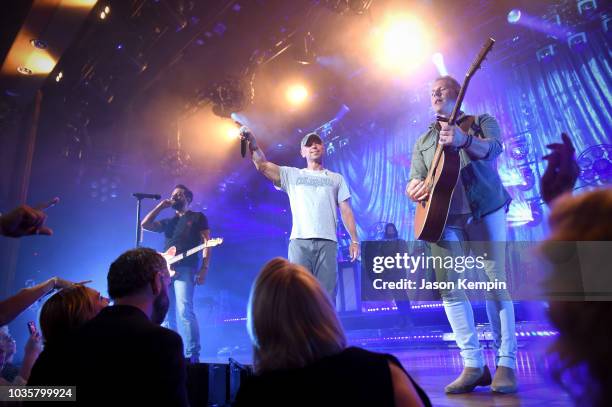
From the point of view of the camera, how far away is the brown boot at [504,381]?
233cm

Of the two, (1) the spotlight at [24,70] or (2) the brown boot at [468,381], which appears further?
(1) the spotlight at [24,70]

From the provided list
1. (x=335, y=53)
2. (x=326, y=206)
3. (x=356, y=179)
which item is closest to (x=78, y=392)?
(x=326, y=206)

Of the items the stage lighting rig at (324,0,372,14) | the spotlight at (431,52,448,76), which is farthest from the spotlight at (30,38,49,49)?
the spotlight at (431,52,448,76)

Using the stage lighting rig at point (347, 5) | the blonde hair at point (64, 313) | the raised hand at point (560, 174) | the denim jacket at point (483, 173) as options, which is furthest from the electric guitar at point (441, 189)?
the stage lighting rig at point (347, 5)

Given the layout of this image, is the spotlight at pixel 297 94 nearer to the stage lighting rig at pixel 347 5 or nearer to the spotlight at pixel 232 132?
the spotlight at pixel 232 132

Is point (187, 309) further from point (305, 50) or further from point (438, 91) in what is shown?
point (305, 50)

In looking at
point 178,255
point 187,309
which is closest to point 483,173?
point 187,309

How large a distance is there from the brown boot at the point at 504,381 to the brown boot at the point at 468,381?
Answer: 0.37 feet

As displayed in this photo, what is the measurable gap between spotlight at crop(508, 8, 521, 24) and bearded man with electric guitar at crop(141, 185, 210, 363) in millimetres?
6537

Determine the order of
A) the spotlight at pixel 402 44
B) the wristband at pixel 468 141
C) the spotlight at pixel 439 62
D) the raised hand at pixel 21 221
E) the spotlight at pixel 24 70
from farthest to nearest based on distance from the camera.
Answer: the spotlight at pixel 439 62, the spotlight at pixel 402 44, the spotlight at pixel 24 70, the wristband at pixel 468 141, the raised hand at pixel 21 221

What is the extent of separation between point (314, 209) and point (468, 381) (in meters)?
1.93

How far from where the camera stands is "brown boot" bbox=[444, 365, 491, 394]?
244 cm

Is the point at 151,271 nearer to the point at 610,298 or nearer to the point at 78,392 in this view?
the point at 78,392

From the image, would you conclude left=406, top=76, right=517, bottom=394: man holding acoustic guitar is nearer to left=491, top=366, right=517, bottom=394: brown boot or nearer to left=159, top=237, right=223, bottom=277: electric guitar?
left=491, top=366, right=517, bottom=394: brown boot
